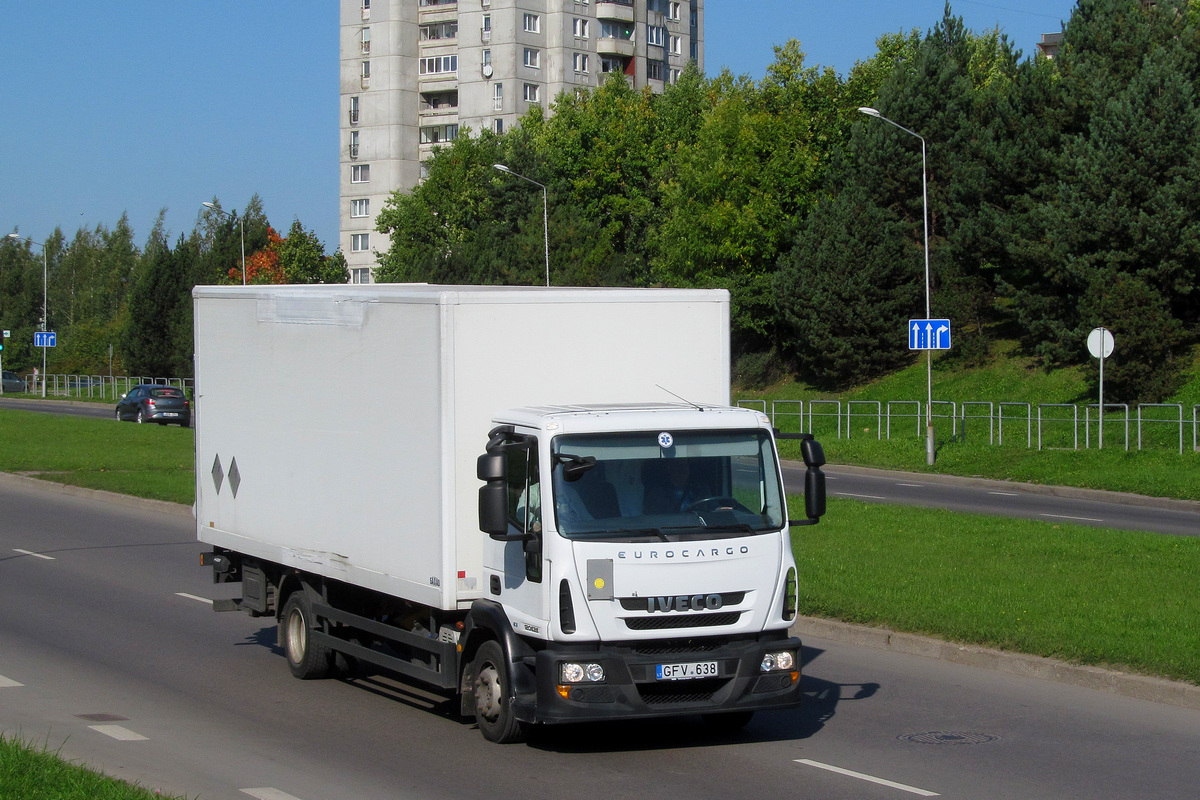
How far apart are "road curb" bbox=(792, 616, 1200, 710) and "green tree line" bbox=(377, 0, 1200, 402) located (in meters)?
28.5

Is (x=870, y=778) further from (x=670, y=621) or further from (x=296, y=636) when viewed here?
(x=296, y=636)

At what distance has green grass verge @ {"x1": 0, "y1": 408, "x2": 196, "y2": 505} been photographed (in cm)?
2636

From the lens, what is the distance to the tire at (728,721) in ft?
29.5

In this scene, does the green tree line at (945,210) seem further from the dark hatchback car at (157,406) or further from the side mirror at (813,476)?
the side mirror at (813,476)

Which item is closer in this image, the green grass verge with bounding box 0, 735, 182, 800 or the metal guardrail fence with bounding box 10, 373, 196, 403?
the green grass verge with bounding box 0, 735, 182, 800

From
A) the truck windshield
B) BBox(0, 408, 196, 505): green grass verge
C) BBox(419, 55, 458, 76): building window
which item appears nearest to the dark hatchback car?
BBox(0, 408, 196, 505): green grass verge

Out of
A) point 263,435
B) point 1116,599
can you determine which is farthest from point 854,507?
point 263,435

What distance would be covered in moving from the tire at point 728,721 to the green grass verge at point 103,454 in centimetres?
1490

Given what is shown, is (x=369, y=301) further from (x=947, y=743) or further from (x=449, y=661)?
(x=947, y=743)

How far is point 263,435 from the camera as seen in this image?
11.2 metres

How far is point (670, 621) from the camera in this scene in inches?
317

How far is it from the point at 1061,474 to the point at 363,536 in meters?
23.3

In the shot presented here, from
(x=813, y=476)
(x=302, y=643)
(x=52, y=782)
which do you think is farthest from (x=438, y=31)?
(x=52, y=782)

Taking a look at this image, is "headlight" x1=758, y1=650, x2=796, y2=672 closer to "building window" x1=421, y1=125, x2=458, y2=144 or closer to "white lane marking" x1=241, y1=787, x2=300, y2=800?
"white lane marking" x1=241, y1=787, x2=300, y2=800
